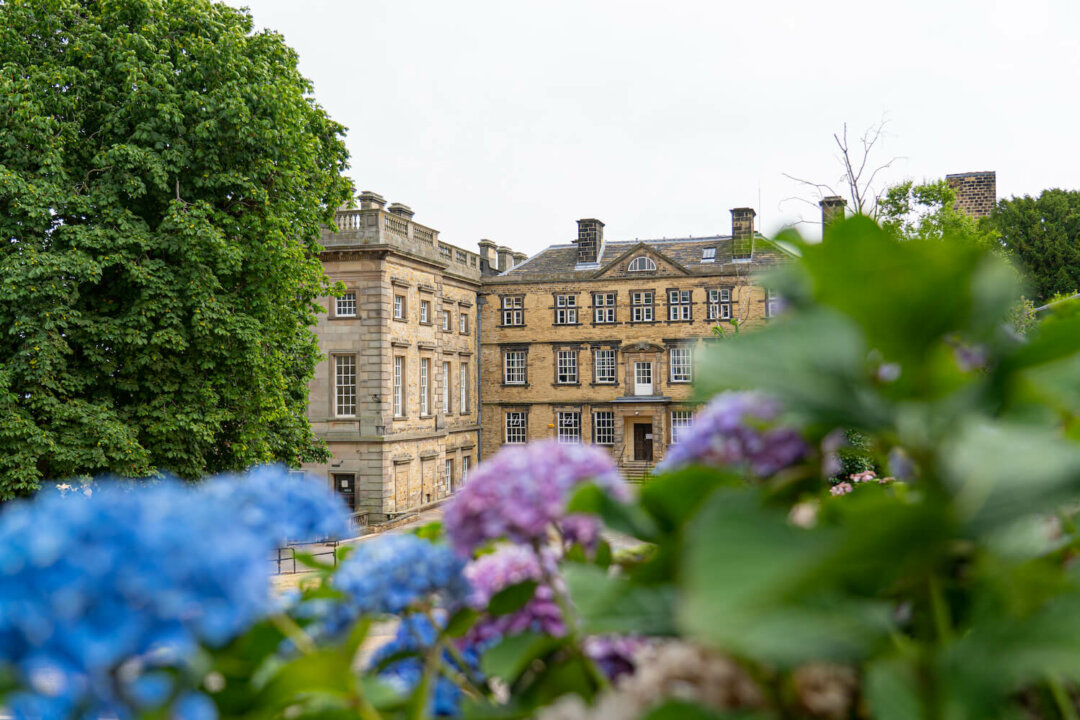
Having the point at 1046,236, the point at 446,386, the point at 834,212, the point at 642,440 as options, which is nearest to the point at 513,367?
the point at 446,386

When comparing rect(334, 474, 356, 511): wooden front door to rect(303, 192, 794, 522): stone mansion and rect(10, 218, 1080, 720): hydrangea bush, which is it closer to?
rect(303, 192, 794, 522): stone mansion

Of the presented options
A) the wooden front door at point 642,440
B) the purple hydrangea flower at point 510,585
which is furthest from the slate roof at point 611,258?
the purple hydrangea flower at point 510,585

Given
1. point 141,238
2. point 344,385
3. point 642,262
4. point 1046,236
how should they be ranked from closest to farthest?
1. point 141,238
2. point 344,385
3. point 1046,236
4. point 642,262

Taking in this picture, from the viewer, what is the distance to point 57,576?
503mm

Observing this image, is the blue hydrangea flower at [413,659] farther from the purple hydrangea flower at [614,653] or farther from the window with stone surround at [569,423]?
the window with stone surround at [569,423]

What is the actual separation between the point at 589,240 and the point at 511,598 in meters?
38.6

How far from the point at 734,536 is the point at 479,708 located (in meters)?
0.38

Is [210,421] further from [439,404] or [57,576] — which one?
[439,404]

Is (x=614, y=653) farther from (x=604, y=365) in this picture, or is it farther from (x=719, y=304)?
(x=604, y=365)

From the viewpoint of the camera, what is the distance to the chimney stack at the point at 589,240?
38.8m

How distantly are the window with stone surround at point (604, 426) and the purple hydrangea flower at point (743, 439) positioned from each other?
37116 mm

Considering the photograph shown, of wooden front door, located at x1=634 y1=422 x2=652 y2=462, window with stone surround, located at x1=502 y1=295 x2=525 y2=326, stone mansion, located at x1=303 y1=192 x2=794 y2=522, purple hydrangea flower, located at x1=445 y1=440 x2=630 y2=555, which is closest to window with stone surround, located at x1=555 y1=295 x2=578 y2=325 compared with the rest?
stone mansion, located at x1=303 y1=192 x2=794 y2=522

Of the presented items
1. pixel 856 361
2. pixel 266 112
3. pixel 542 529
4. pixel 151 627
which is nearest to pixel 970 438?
pixel 856 361

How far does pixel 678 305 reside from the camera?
37188mm
